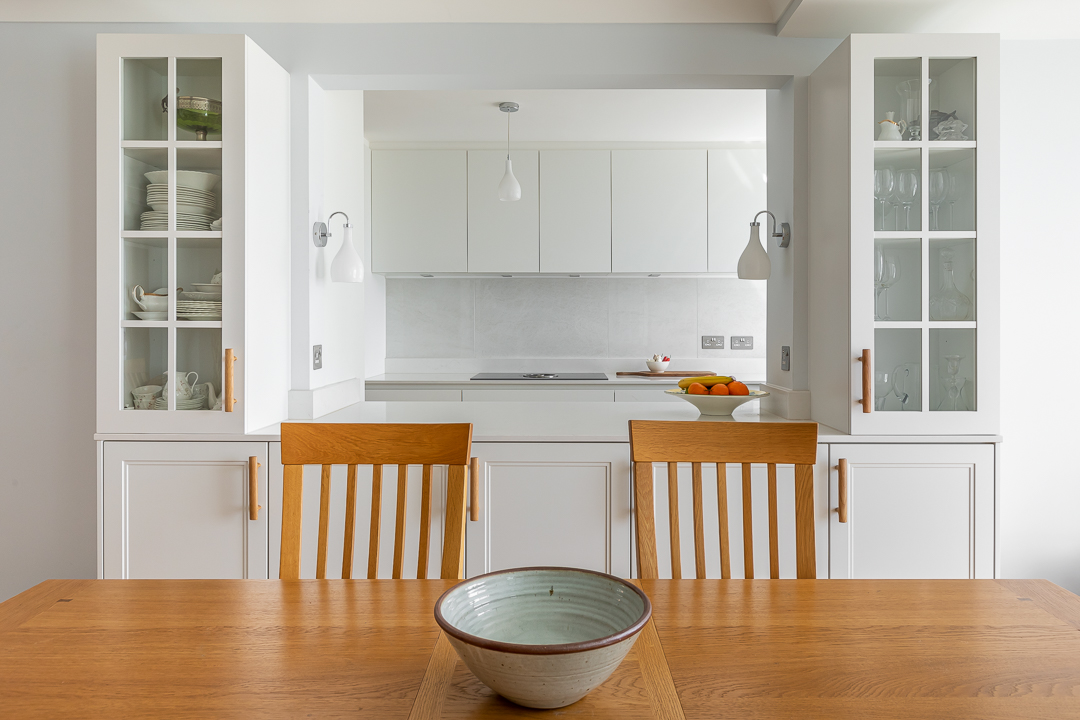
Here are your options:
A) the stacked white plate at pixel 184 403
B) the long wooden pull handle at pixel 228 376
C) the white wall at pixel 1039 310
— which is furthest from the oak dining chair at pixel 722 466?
the white wall at pixel 1039 310

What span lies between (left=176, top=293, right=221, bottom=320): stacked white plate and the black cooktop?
6.97ft

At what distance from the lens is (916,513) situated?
1.95 meters

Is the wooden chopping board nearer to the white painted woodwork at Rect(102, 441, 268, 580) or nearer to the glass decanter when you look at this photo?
the glass decanter

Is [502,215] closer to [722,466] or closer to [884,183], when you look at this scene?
[884,183]

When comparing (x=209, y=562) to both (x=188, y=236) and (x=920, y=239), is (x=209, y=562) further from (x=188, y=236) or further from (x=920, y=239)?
(x=920, y=239)

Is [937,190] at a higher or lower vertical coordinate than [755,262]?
higher

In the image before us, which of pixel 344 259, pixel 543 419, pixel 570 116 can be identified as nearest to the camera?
pixel 543 419

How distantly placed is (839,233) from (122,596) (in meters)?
1.96

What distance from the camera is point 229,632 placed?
855mm

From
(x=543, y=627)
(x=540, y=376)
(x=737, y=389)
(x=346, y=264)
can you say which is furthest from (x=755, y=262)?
(x=540, y=376)

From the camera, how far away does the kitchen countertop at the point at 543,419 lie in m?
1.95

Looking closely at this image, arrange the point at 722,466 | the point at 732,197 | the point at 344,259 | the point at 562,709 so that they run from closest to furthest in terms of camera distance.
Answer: the point at 562,709
the point at 722,466
the point at 344,259
the point at 732,197

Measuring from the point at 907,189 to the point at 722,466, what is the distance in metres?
1.27

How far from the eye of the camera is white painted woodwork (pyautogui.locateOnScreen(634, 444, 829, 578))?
190 cm
